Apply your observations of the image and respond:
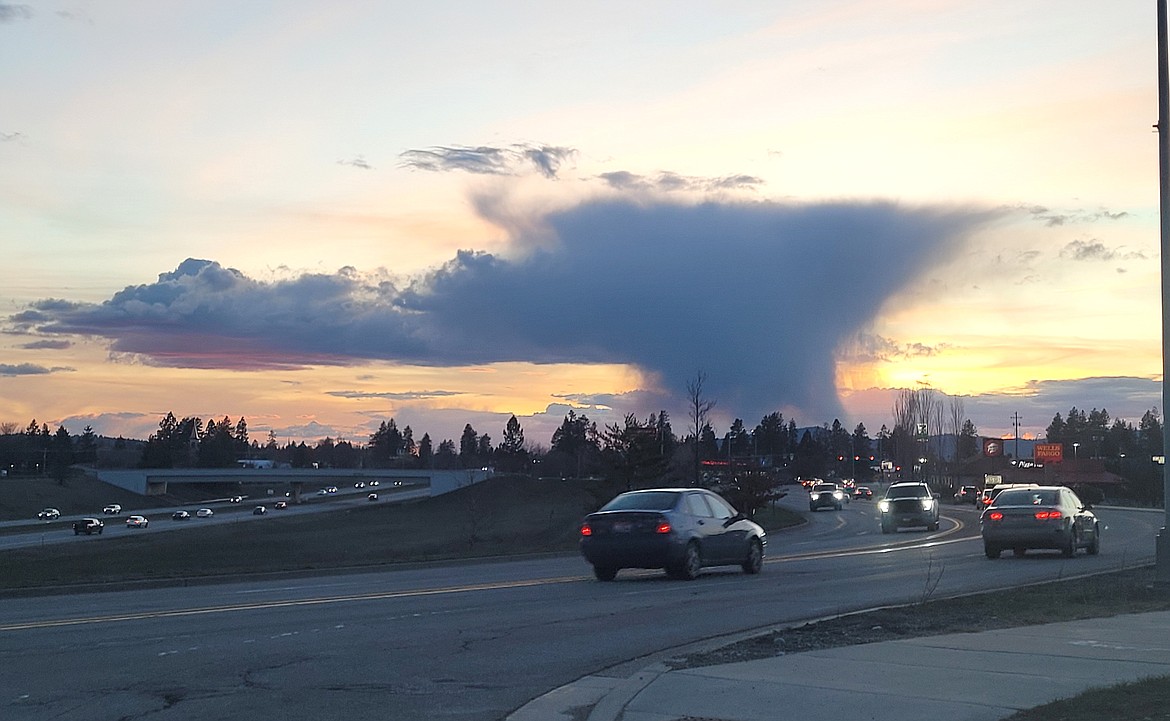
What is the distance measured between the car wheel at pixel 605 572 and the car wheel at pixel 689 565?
97 centimetres

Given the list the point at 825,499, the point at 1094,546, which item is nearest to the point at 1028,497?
the point at 1094,546

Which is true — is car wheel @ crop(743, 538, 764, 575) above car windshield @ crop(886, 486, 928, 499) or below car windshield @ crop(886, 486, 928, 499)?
below

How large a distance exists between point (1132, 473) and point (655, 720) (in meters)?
128

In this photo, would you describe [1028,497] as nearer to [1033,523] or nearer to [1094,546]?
[1033,523]

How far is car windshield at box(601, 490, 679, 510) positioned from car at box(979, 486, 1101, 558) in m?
8.69

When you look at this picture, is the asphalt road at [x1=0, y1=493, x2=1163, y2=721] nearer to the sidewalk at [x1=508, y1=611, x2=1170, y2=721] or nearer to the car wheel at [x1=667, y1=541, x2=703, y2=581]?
the car wheel at [x1=667, y1=541, x2=703, y2=581]

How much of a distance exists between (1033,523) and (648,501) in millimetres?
9670

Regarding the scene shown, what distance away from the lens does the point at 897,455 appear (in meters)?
146

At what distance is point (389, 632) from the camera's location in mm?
13453

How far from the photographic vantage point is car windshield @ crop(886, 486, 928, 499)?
147 ft

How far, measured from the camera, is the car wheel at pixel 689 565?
2048cm

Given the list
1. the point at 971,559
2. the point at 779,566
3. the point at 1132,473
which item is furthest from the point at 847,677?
the point at 1132,473

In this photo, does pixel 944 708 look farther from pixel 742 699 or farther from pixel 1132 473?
pixel 1132 473

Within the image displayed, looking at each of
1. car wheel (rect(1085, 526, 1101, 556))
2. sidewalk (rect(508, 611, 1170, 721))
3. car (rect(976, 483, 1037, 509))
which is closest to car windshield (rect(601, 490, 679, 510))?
sidewalk (rect(508, 611, 1170, 721))
